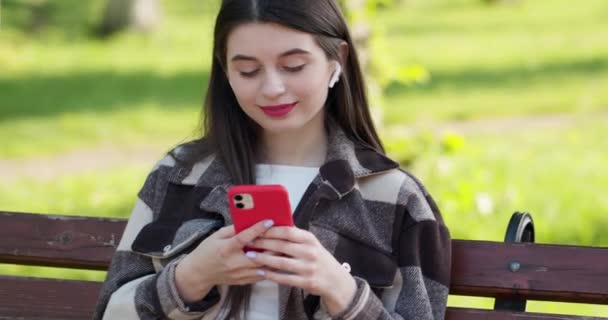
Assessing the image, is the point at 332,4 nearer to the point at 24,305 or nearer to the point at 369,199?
the point at 369,199

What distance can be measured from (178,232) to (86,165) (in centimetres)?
629

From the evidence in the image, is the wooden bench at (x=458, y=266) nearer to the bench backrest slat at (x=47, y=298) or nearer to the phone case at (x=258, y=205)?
the bench backrest slat at (x=47, y=298)

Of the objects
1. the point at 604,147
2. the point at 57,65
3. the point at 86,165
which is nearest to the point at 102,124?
the point at 86,165

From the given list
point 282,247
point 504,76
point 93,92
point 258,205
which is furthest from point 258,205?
point 504,76

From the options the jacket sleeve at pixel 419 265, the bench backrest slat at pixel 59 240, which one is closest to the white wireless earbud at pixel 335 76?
the jacket sleeve at pixel 419 265

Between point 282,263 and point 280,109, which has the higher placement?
point 280,109

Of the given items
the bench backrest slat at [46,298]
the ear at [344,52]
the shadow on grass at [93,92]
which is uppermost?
the shadow on grass at [93,92]

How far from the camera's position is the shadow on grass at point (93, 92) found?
1073cm

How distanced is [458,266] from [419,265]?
0.23 metres

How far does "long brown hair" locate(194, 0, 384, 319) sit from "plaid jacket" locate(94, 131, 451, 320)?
0.05m

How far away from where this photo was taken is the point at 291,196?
289cm

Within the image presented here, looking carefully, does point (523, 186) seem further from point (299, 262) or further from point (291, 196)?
point (299, 262)

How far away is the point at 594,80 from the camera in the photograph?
10.9 metres

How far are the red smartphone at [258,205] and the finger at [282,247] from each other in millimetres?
38
